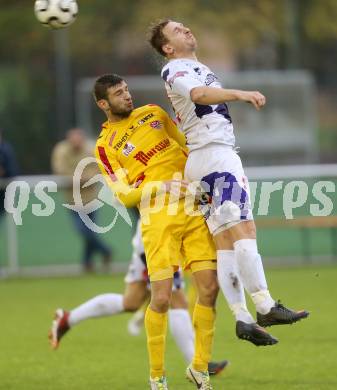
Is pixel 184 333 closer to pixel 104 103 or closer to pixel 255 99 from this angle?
pixel 104 103

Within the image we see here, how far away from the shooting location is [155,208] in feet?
23.9

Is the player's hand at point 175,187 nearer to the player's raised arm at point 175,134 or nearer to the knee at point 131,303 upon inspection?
the player's raised arm at point 175,134

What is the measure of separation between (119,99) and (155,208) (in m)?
0.70

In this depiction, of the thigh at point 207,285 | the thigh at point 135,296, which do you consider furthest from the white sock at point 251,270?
the thigh at point 135,296

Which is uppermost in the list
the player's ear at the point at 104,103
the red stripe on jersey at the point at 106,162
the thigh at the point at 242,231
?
the player's ear at the point at 104,103

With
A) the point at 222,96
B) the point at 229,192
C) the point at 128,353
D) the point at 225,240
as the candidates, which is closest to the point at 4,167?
the point at 128,353

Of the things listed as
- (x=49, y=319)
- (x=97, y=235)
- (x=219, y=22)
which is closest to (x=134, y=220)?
(x=97, y=235)

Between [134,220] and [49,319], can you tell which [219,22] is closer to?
[134,220]

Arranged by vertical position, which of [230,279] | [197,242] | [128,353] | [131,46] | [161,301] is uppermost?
[131,46]

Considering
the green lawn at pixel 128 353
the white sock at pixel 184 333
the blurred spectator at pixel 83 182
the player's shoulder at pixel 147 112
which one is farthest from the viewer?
the blurred spectator at pixel 83 182

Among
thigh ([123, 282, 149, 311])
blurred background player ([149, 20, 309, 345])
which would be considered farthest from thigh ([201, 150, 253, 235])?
thigh ([123, 282, 149, 311])

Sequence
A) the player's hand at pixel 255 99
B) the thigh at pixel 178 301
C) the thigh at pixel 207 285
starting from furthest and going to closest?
1. the thigh at pixel 178 301
2. the thigh at pixel 207 285
3. the player's hand at pixel 255 99

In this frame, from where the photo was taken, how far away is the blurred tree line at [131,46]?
64.0ft

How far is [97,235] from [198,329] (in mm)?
8448
